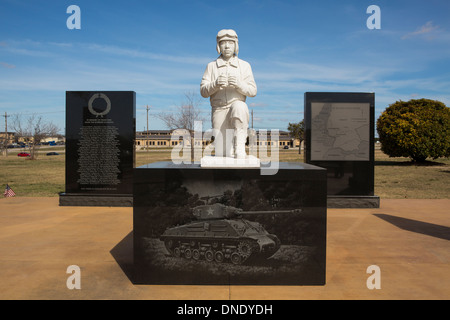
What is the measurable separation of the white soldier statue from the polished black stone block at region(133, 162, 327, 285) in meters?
0.60

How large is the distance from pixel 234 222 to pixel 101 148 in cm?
614

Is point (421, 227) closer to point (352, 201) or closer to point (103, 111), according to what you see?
point (352, 201)

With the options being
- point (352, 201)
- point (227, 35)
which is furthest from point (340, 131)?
point (227, 35)

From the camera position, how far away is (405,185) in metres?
13.4

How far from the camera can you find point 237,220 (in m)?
4.10

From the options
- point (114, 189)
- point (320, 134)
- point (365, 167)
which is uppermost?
point (320, 134)

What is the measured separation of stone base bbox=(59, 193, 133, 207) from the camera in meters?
9.12

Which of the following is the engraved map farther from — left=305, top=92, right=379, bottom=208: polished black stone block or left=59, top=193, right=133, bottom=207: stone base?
left=59, top=193, right=133, bottom=207: stone base

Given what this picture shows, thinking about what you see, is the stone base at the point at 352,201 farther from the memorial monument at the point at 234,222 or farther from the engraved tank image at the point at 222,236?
the engraved tank image at the point at 222,236

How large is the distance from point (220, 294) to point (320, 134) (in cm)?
643

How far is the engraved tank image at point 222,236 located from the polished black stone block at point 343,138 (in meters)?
5.56

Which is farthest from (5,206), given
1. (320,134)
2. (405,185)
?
(405,185)

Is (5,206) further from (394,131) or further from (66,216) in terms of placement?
(394,131)
